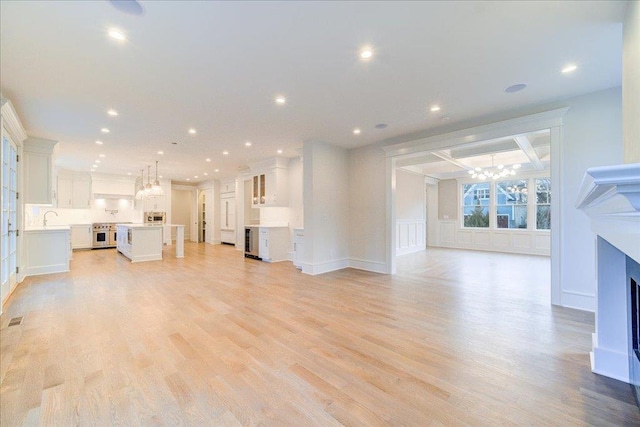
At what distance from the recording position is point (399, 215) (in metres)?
8.54

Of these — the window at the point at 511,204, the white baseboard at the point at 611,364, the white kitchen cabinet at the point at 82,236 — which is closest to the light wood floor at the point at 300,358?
the white baseboard at the point at 611,364

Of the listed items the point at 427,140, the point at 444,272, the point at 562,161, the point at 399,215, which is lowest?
the point at 444,272

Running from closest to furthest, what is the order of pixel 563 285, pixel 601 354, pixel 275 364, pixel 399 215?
pixel 601 354
pixel 275 364
pixel 563 285
pixel 399 215

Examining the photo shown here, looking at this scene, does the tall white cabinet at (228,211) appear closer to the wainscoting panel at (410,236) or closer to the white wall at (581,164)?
the wainscoting panel at (410,236)

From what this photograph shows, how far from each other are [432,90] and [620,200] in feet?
9.35

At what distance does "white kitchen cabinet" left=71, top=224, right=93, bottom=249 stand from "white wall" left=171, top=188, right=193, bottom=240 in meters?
3.59

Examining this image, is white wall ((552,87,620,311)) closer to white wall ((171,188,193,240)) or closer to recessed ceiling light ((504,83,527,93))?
recessed ceiling light ((504,83,527,93))

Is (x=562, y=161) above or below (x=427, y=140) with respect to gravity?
below

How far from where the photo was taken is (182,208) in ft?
42.7

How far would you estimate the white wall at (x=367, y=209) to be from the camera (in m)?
5.71

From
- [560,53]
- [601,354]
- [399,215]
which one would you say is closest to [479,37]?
[560,53]

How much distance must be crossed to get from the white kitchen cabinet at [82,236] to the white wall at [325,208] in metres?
8.66

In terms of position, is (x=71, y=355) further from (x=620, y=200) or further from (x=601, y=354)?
(x=601, y=354)

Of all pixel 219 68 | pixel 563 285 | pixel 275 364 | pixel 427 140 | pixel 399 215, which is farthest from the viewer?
pixel 399 215
